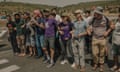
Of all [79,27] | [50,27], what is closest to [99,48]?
[79,27]

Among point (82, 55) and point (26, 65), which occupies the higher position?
point (82, 55)

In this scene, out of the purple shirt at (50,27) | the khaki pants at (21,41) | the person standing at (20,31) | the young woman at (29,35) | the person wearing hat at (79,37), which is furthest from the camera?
Answer: the khaki pants at (21,41)

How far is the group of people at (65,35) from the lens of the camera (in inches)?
351

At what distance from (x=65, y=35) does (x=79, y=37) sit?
0.99 meters

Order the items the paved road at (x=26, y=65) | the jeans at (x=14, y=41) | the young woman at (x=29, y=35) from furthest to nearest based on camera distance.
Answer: the jeans at (x=14, y=41) → the young woman at (x=29, y=35) → the paved road at (x=26, y=65)

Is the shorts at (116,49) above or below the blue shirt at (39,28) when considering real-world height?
below

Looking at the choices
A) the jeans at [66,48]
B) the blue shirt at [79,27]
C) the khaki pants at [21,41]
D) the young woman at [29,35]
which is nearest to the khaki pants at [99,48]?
the blue shirt at [79,27]

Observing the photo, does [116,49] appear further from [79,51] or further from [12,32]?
[12,32]

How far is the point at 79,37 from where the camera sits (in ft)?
29.8

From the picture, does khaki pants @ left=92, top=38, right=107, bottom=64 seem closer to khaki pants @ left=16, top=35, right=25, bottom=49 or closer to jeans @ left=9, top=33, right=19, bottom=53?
khaki pants @ left=16, top=35, right=25, bottom=49

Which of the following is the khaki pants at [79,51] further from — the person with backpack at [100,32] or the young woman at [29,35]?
the young woman at [29,35]

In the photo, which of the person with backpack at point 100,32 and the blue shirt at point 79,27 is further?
the blue shirt at point 79,27

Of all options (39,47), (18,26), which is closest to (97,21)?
(39,47)

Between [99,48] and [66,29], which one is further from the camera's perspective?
[66,29]
